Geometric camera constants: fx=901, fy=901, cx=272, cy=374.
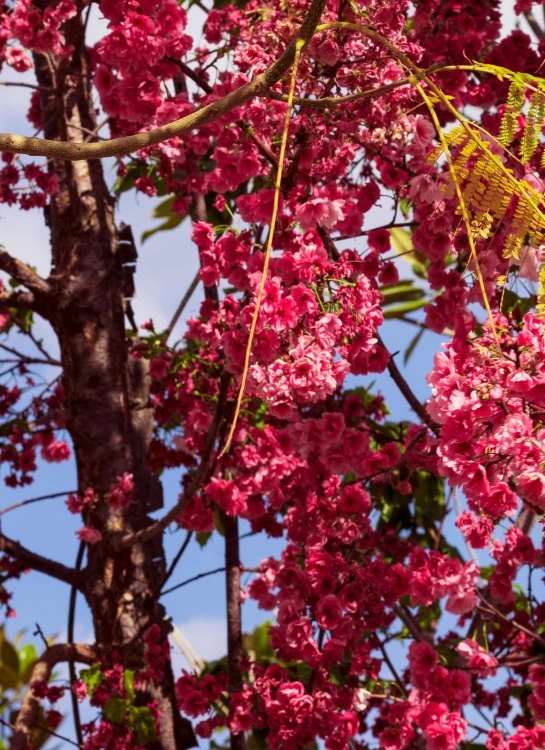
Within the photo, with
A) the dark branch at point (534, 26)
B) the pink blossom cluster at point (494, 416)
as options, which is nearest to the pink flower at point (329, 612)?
the pink blossom cluster at point (494, 416)

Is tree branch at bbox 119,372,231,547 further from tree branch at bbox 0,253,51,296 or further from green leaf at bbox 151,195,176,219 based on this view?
green leaf at bbox 151,195,176,219

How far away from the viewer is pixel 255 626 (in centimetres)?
929

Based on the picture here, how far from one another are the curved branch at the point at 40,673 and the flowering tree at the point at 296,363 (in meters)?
0.01

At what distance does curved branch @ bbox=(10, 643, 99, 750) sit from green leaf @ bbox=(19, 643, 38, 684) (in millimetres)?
6695

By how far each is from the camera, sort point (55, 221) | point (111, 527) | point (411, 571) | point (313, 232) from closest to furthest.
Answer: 1. point (313, 232)
2. point (411, 571)
3. point (111, 527)
4. point (55, 221)

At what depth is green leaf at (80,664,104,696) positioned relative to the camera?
Result: 3844 mm

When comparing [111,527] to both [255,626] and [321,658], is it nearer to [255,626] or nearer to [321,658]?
[321,658]

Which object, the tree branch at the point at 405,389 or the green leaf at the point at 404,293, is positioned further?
the green leaf at the point at 404,293

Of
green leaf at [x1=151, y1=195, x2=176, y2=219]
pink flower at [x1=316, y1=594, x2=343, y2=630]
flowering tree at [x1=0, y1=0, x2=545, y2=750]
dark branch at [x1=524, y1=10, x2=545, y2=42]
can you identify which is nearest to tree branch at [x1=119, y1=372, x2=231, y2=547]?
flowering tree at [x1=0, y1=0, x2=545, y2=750]

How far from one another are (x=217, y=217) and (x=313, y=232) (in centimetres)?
284

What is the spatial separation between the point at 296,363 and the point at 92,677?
224cm

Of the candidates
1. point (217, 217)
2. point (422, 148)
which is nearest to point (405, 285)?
point (217, 217)

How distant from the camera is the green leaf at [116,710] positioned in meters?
3.62

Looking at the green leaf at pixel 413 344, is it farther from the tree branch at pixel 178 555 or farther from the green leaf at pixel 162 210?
the tree branch at pixel 178 555
